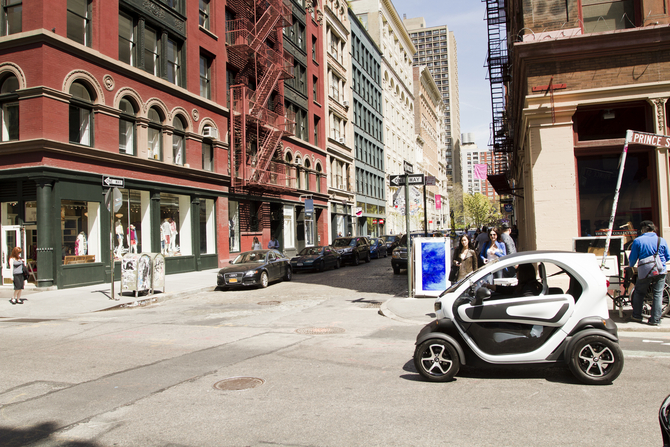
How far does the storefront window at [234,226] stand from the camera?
92.2 ft

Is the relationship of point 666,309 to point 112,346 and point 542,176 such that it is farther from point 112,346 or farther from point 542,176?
point 112,346

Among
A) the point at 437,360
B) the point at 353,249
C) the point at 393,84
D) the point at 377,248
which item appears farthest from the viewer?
the point at 393,84

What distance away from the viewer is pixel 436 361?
226 inches

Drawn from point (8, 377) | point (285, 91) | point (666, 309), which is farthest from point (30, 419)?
point (285, 91)

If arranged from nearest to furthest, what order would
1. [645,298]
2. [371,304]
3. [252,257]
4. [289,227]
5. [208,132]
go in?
1. [645,298]
2. [371,304]
3. [252,257]
4. [208,132]
5. [289,227]

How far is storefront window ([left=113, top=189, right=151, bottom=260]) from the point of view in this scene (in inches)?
776

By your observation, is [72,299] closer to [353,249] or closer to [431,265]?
[431,265]

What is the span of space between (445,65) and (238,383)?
156688 mm

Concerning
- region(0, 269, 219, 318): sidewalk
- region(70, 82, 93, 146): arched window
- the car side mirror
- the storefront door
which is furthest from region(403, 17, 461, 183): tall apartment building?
the car side mirror

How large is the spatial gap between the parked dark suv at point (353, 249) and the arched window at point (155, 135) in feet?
36.7

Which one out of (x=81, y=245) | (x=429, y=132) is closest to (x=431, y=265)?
(x=81, y=245)

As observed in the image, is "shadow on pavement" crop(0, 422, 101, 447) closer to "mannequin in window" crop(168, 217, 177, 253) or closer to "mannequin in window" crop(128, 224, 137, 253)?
"mannequin in window" crop(128, 224, 137, 253)

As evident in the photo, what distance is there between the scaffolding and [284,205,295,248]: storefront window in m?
2.43

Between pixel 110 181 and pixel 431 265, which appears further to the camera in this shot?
pixel 110 181
